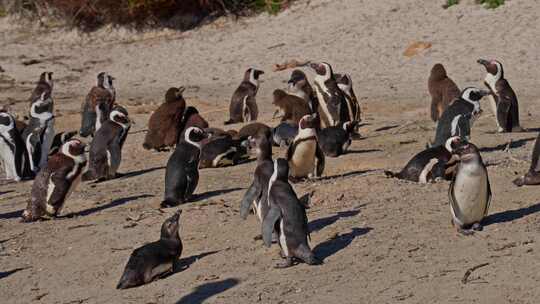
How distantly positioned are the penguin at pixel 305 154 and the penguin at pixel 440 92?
9.93 feet

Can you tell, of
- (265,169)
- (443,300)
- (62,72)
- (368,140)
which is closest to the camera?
(443,300)

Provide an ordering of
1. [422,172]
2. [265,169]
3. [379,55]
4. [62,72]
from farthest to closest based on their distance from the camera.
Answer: [62,72] < [379,55] < [422,172] < [265,169]

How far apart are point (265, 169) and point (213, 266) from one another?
1.05 meters

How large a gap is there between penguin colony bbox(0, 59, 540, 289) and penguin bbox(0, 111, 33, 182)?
0.04 feet

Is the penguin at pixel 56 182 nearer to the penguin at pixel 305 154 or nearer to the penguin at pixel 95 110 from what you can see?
the penguin at pixel 305 154

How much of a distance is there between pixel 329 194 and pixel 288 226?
193 cm

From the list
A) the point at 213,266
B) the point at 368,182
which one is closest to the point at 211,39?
the point at 368,182

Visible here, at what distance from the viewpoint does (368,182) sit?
995cm

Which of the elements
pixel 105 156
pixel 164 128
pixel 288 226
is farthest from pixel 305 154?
pixel 164 128

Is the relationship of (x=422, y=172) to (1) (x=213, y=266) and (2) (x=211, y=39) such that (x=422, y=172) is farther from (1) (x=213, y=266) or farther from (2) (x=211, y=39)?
(2) (x=211, y=39)

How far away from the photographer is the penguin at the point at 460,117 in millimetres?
11320

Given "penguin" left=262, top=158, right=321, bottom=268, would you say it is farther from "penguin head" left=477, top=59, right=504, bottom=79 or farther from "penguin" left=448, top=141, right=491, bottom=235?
"penguin head" left=477, top=59, right=504, bottom=79

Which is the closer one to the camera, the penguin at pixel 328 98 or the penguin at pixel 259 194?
the penguin at pixel 259 194

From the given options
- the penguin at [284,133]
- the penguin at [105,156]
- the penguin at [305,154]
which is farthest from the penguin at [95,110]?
the penguin at [305,154]
